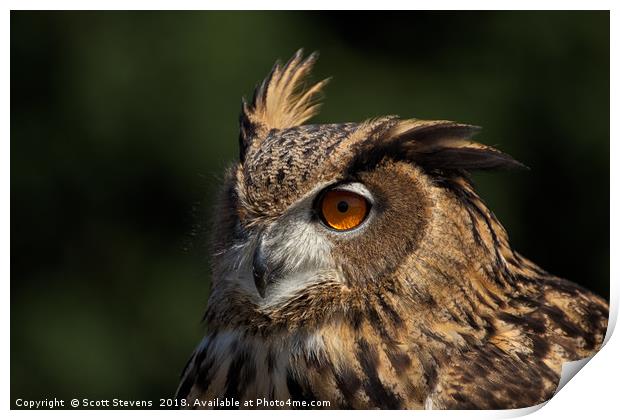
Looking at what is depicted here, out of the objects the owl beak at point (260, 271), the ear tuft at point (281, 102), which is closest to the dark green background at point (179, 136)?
the ear tuft at point (281, 102)

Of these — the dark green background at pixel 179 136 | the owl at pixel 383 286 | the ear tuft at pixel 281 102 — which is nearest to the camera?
the owl at pixel 383 286

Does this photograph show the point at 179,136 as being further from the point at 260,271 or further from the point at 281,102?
the point at 260,271

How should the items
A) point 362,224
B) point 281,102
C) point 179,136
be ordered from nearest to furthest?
point 362,224 → point 281,102 → point 179,136

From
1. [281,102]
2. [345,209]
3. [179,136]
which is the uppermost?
[281,102]

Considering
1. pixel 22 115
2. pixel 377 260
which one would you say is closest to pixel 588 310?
pixel 377 260

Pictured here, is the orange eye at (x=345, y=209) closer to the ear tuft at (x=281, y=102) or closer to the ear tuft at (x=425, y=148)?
the ear tuft at (x=425, y=148)

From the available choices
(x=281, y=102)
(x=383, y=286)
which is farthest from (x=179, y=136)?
(x=383, y=286)
